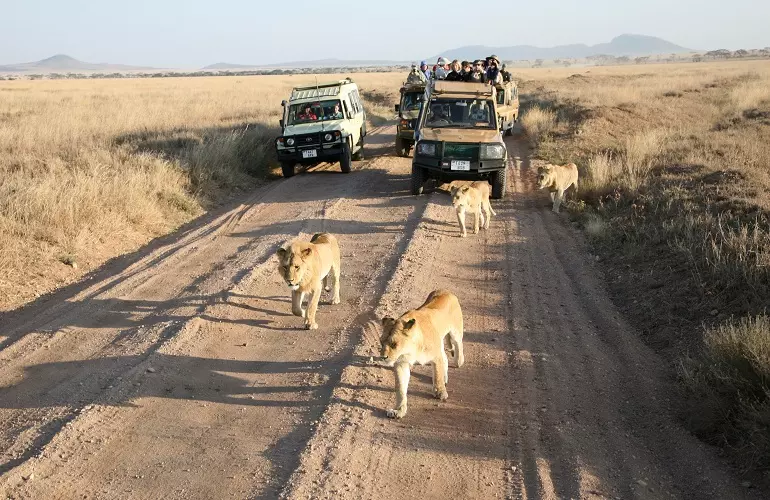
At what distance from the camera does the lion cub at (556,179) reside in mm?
12195

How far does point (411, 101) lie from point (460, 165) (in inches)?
262

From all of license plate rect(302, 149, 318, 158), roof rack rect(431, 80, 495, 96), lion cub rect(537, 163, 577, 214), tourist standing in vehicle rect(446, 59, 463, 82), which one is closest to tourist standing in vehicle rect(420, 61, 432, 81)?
tourist standing in vehicle rect(446, 59, 463, 82)

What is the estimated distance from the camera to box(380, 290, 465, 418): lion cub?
15.1 feet

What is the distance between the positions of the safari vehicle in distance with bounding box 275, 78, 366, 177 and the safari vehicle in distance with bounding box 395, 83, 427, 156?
1171mm

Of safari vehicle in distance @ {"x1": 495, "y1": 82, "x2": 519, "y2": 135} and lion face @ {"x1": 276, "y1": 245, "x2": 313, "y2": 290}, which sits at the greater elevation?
safari vehicle in distance @ {"x1": 495, "y1": 82, "x2": 519, "y2": 135}

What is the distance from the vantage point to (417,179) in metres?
13.5

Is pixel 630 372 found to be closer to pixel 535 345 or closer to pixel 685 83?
pixel 535 345

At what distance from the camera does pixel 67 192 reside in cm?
1073

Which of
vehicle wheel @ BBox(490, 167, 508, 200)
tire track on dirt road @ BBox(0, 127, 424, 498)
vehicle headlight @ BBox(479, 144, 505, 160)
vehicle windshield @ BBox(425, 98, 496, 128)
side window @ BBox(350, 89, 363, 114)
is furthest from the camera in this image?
side window @ BBox(350, 89, 363, 114)

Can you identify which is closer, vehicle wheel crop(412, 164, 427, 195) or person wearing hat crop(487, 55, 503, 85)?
vehicle wheel crop(412, 164, 427, 195)

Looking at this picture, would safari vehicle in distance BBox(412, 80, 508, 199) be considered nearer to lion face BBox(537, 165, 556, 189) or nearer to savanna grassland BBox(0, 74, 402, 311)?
lion face BBox(537, 165, 556, 189)

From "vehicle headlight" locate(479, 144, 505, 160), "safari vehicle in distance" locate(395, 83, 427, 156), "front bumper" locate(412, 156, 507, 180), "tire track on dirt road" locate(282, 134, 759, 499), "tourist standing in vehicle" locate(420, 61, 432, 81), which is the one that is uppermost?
"tourist standing in vehicle" locate(420, 61, 432, 81)

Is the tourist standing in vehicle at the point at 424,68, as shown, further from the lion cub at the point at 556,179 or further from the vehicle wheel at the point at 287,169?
the lion cub at the point at 556,179

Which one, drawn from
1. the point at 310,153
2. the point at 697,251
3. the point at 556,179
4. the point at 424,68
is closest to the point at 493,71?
the point at 424,68
